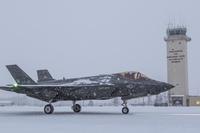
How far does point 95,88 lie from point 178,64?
9088 cm

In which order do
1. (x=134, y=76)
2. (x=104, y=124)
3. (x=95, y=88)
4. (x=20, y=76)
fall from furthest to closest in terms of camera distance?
(x=20, y=76) < (x=95, y=88) < (x=134, y=76) < (x=104, y=124)

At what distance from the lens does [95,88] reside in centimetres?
3000

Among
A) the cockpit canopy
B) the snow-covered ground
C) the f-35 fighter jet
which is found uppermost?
the cockpit canopy

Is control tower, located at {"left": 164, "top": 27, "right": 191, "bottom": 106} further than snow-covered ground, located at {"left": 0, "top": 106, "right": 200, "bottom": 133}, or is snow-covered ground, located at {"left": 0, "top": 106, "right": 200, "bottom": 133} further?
control tower, located at {"left": 164, "top": 27, "right": 191, "bottom": 106}

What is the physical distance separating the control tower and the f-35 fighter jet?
80540 millimetres

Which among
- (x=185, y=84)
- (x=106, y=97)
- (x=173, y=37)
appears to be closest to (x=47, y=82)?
(x=106, y=97)

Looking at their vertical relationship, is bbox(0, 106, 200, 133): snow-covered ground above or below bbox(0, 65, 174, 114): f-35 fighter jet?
below

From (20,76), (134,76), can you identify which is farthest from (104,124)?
(20,76)

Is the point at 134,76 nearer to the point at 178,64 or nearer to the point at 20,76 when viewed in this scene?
the point at 20,76

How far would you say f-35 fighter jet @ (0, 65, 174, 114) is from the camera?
29141mm

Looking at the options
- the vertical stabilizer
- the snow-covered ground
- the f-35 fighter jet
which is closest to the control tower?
the vertical stabilizer

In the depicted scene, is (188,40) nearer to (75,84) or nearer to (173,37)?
(173,37)

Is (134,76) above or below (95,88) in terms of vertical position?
above

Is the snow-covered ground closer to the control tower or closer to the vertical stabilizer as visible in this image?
the vertical stabilizer
